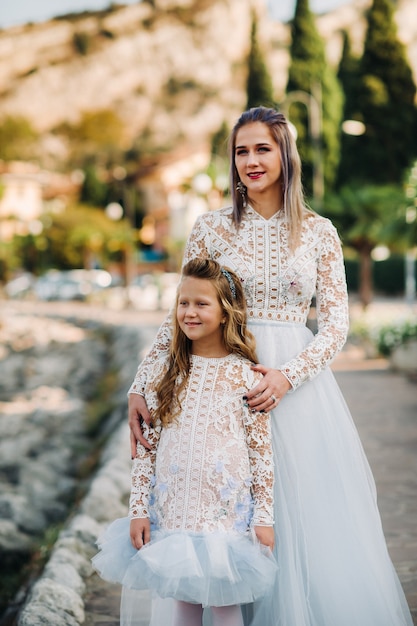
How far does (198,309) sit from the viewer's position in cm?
269

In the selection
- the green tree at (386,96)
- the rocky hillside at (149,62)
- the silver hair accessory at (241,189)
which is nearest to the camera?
the silver hair accessory at (241,189)

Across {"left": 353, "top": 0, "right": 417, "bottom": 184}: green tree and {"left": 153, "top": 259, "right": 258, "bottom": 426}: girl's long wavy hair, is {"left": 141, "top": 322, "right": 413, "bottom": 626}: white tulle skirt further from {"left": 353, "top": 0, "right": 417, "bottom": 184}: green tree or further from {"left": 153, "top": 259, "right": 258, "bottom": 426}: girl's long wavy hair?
{"left": 353, "top": 0, "right": 417, "bottom": 184}: green tree

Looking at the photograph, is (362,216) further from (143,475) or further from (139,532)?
(139,532)

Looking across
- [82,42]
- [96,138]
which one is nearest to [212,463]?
[96,138]

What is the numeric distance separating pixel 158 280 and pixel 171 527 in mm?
31473

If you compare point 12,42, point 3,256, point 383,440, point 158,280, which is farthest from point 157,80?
point 383,440

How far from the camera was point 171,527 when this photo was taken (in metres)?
2.64

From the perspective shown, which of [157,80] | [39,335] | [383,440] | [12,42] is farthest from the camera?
[12,42]

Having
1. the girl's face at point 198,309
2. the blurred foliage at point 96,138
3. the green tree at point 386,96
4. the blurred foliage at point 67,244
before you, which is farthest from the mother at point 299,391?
the blurred foliage at point 96,138

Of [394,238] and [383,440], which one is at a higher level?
[394,238]

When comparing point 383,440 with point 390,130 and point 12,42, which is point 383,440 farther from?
point 12,42

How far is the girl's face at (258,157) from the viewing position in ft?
9.50

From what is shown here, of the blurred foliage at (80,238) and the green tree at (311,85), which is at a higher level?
the green tree at (311,85)

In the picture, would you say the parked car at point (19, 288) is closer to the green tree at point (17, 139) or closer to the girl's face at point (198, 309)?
the girl's face at point (198, 309)
